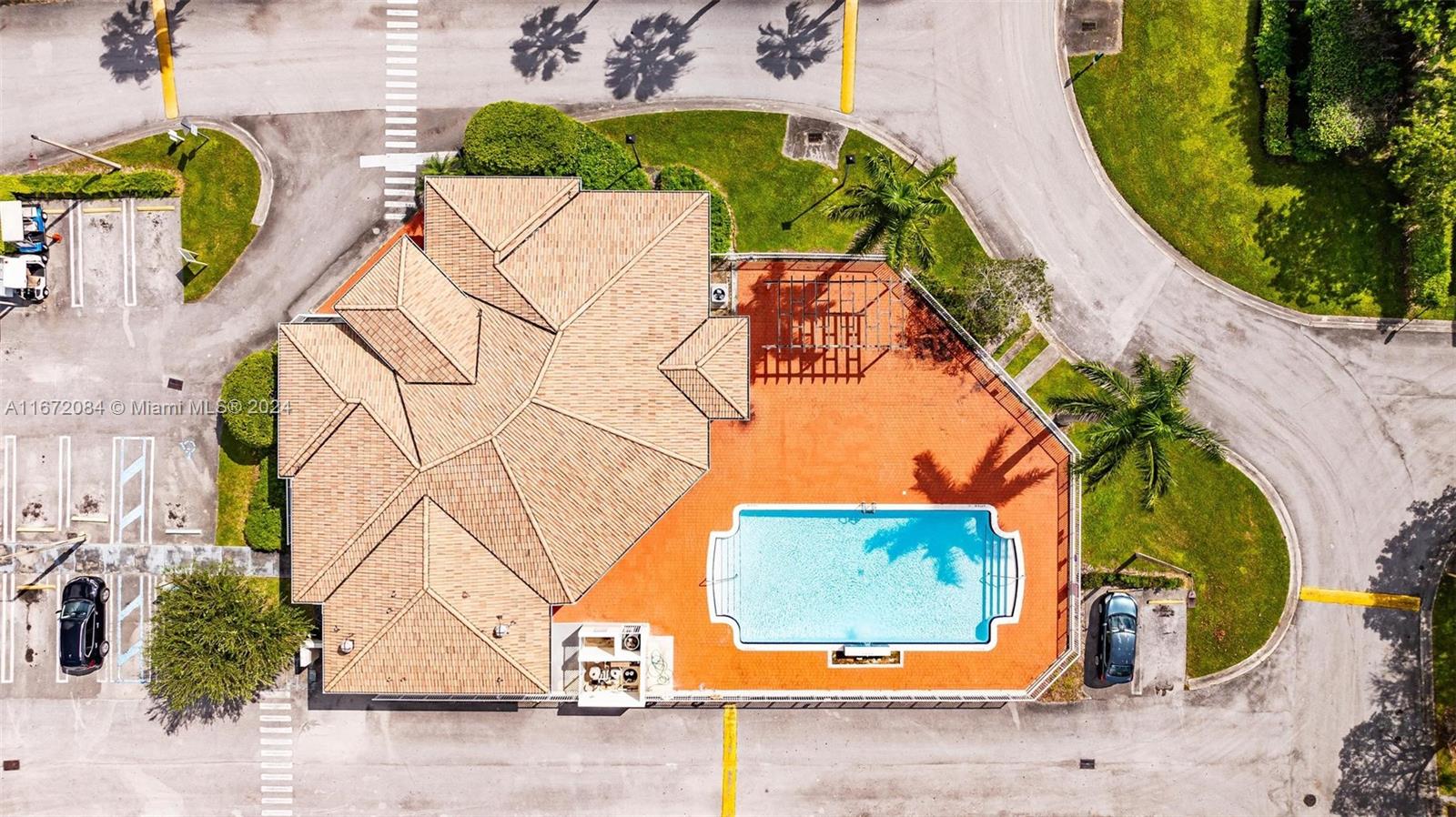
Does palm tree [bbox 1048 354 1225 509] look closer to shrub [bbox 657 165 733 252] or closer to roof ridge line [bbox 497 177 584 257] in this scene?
shrub [bbox 657 165 733 252]

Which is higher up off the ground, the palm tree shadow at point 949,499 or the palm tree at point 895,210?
the palm tree at point 895,210

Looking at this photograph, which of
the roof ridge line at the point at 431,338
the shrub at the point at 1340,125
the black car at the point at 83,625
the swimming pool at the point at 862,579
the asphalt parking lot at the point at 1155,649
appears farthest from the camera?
the swimming pool at the point at 862,579

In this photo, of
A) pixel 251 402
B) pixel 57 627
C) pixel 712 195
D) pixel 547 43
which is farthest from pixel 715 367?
pixel 57 627

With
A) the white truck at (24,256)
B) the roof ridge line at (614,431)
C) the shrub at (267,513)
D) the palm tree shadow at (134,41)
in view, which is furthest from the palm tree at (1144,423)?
the white truck at (24,256)

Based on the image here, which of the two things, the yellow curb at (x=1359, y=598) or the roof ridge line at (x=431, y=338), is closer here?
the roof ridge line at (x=431, y=338)

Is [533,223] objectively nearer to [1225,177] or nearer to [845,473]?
[845,473]

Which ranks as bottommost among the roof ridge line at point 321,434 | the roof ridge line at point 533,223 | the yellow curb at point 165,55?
the roof ridge line at point 321,434

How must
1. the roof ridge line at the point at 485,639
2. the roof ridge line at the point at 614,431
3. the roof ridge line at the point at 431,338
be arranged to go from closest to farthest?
the roof ridge line at the point at 431,338 < the roof ridge line at the point at 614,431 < the roof ridge line at the point at 485,639

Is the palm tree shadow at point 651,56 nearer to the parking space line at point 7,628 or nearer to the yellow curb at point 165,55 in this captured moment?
the yellow curb at point 165,55

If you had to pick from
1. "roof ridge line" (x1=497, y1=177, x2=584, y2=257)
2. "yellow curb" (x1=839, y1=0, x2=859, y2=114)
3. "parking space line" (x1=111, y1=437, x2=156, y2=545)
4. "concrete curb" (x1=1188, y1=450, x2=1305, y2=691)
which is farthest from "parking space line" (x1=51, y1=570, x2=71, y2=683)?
"concrete curb" (x1=1188, y1=450, x2=1305, y2=691)
